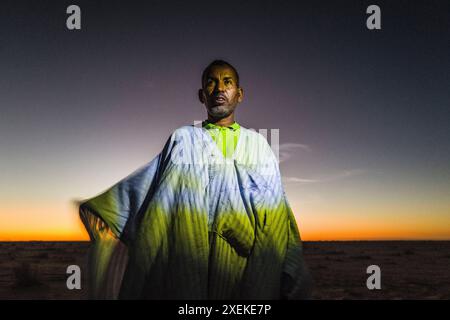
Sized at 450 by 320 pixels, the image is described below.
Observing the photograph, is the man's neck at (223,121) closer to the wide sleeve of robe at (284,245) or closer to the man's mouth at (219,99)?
the man's mouth at (219,99)

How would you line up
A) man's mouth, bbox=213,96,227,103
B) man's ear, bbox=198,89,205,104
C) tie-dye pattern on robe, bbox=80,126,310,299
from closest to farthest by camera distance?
tie-dye pattern on robe, bbox=80,126,310,299 < man's mouth, bbox=213,96,227,103 < man's ear, bbox=198,89,205,104

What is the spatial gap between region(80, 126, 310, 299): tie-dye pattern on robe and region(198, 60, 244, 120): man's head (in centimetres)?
25

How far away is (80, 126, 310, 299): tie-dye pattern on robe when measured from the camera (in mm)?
3119

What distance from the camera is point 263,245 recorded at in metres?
3.18

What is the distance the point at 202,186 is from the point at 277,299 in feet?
3.29

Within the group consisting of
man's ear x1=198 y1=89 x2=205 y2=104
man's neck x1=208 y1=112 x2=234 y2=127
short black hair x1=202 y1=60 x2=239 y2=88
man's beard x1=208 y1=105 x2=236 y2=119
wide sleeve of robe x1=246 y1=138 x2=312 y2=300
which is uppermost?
short black hair x1=202 y1=60 x2=239 y2=88

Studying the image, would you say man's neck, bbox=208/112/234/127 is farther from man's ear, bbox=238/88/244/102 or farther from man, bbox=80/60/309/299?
man's ear, bbox=238/88/244/102

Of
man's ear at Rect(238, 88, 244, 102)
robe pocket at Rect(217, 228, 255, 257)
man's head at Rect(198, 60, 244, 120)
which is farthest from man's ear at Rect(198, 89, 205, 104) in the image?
robe pocket at Rect(217, 228, 255, 257)

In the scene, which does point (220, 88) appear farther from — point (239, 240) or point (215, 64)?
point (239, 240)

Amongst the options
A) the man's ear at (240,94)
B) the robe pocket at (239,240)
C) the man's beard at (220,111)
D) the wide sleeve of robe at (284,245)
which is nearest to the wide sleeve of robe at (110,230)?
the robe pocket at (239,240)

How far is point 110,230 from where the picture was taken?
325cm

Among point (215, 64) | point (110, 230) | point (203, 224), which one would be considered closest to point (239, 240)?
point (203, 224)
